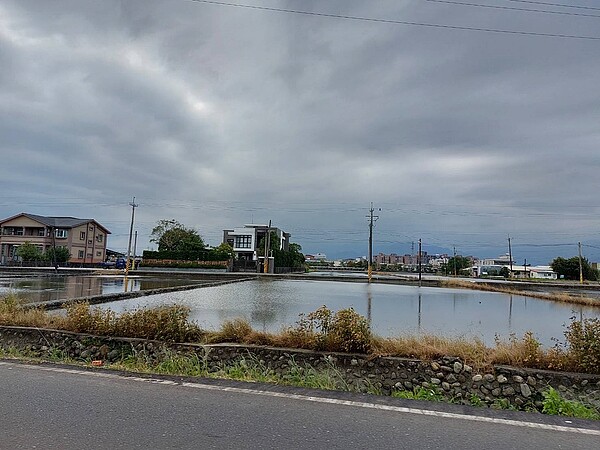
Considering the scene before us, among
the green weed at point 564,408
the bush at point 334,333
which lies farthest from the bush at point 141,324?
the green weed at point 564,408

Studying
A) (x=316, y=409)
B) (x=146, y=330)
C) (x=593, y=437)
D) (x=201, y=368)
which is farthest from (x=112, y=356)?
(x=593, y=437)

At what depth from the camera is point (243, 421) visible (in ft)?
14.3

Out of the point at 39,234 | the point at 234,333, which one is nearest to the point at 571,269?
the point at 234,333

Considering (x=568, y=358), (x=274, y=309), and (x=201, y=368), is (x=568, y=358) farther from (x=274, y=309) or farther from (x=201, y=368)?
(x=274, y=309)

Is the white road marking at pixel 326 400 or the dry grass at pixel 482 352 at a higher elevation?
the dry grass at pixel 482 352

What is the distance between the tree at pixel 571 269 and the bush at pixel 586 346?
75517 mm

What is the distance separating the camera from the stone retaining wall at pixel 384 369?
19.8 feet

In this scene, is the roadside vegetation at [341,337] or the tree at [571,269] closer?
the roadside vegetation at [341,337]

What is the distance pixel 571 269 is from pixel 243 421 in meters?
82.4

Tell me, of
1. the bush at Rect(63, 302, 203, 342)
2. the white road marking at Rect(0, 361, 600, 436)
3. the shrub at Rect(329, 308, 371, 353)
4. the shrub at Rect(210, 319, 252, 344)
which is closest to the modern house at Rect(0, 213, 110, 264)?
the bush at Rect(63, 302, 203, 342)

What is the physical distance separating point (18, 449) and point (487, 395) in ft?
18.2

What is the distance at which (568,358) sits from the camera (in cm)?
636

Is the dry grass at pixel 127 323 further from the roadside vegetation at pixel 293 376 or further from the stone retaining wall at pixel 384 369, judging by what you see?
the roadside vegetation at pixel 293 376

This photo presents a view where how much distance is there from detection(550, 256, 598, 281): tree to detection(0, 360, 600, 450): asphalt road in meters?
78.5
